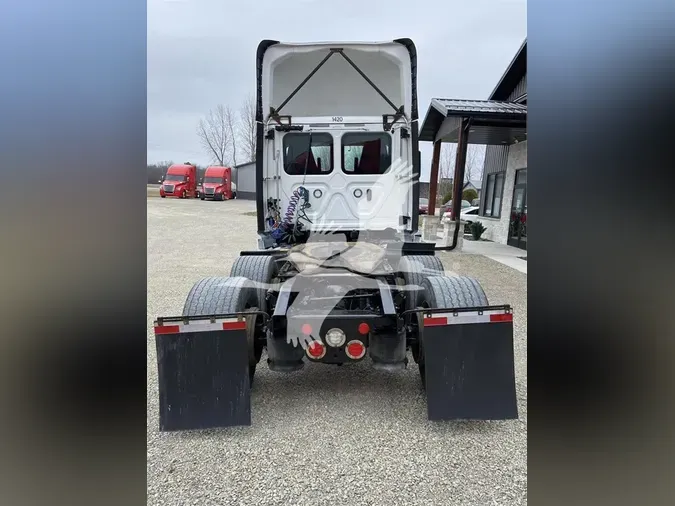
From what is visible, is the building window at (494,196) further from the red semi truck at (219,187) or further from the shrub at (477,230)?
the red semi truck at (219,187)

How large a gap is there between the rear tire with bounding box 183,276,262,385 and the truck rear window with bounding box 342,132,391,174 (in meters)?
2.18

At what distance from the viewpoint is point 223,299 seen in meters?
3.06

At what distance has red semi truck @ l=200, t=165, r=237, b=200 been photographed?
11391 mm

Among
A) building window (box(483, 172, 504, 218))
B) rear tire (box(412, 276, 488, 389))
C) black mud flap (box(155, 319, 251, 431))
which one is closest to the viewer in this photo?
black mud flap (box(155, 319, 251, 431))

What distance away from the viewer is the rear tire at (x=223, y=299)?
9.78ft

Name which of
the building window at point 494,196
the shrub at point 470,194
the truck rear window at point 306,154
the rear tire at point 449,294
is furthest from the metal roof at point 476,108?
the shrub at point 470,194

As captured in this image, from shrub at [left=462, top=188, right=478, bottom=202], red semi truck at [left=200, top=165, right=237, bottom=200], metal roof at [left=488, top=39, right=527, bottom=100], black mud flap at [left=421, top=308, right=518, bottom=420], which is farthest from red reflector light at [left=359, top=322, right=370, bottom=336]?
shrub at [left=462, top=188, right=478, bottom=202]

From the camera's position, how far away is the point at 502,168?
13.8m

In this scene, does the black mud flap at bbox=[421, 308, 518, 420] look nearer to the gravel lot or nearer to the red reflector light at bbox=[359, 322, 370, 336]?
the gravel lot

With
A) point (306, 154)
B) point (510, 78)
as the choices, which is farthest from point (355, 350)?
point (510, 78)

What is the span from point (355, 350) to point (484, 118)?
8.05 metres
